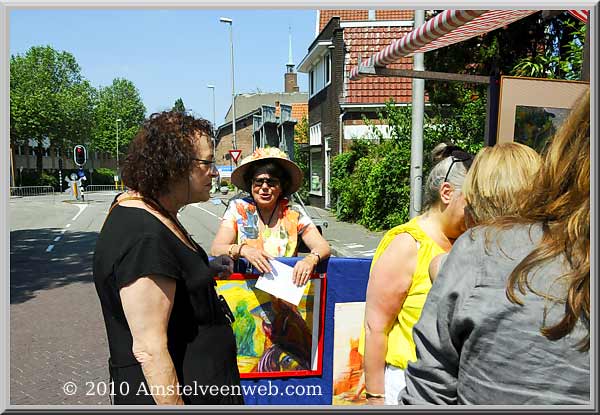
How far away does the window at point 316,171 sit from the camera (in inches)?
933

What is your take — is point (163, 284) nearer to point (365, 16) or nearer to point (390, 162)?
point (390, 162)

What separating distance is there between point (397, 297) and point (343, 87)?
19.1 m

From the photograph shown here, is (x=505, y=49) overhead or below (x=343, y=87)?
below

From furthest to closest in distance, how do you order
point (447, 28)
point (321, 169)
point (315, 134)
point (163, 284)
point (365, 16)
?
point (315, 134) < point (321, 169) < point (365, 16) < point (447, 28) < point (163, 284)

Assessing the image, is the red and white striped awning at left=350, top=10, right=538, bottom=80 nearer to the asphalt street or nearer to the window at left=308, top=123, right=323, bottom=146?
the asphalt street

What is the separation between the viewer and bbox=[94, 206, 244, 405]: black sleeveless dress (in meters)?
1.68

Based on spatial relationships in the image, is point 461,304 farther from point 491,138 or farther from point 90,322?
point 90,322

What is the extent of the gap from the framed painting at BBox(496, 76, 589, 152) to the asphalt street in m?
2.13

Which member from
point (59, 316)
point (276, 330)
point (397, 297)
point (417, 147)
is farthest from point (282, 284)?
point (417, 147)

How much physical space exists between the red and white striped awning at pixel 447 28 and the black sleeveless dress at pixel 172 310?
160cm

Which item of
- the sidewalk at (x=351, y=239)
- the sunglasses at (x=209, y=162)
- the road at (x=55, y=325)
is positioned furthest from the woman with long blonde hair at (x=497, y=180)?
the sidewalk at (x=351, y=239)

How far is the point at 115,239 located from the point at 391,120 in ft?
37.8

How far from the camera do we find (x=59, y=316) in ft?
21.9

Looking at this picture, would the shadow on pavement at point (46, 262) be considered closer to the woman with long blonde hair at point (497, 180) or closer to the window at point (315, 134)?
the woman with long blonde hair at point (497, 180)
